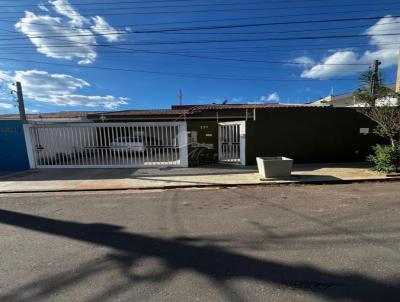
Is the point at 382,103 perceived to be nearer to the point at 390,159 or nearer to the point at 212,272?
the point at 390,159

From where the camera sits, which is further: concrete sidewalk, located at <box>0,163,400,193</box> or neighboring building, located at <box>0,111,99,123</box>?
neighboring building, located at <box>0,111,99,123</box>

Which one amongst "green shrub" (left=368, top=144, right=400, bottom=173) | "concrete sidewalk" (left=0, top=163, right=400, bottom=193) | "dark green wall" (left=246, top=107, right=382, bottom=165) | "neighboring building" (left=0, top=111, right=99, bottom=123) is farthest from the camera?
"neighboring building" (left=0, top=111, right=99, bottom=123)

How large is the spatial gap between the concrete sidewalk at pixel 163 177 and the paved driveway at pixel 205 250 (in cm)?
180

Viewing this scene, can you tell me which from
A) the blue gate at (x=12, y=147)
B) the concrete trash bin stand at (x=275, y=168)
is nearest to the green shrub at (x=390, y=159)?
the concrete trash bin stand at (x=275, y=168)

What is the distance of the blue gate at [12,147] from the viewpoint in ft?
36.5

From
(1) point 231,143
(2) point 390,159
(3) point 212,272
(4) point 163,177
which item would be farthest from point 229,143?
(3) point 212,272

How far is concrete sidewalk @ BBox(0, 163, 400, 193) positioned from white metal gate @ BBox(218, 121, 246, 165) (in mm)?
1044

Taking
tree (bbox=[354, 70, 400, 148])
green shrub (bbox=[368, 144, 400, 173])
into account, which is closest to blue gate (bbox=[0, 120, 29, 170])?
tree (bbox=[354, 70, 400, 148])

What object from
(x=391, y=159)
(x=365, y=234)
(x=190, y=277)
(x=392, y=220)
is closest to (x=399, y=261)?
(x=365, y=234)

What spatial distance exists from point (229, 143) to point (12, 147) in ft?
34.4

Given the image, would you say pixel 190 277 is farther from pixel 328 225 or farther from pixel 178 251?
pixel 328 225

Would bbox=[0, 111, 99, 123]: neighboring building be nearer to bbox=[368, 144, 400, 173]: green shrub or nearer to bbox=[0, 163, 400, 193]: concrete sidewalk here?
bbox=[0, 163, 400, 193]: concrete sidewalk

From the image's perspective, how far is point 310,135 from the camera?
36.0 ft

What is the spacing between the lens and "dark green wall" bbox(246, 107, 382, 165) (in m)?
10.9
